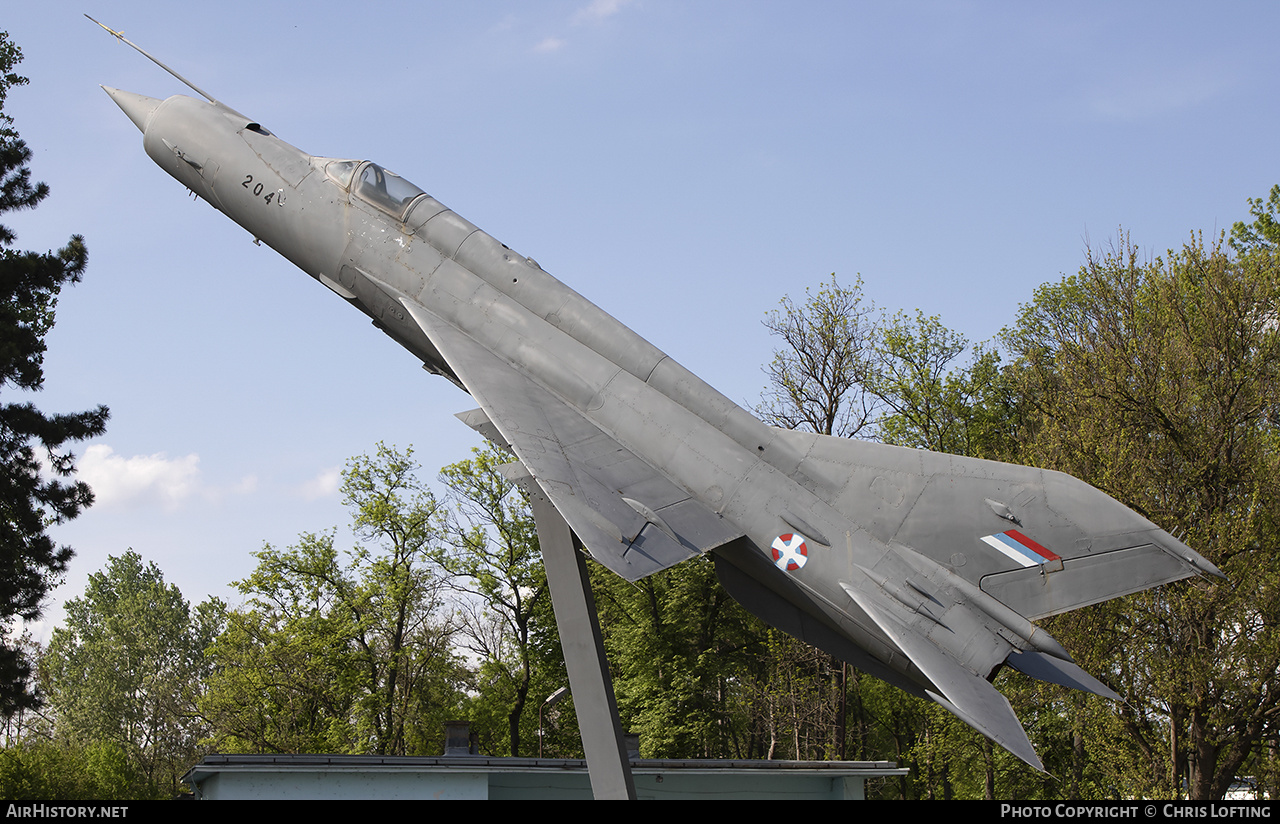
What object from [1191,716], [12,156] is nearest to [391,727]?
[12,156]

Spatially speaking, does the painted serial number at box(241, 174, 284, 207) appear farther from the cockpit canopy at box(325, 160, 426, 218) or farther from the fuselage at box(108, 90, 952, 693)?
the cockpit canopy at box(325, 160, 426, 218)

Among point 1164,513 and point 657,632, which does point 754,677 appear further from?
point 1164,513

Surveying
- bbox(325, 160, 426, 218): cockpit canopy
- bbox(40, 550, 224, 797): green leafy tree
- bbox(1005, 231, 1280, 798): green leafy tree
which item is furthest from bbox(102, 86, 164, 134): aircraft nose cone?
bbox(40, 550, 224, 797): green leafy tree

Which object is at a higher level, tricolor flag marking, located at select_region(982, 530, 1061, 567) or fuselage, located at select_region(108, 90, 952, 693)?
fuselage, located at select_region(108, 90, 952, 693)

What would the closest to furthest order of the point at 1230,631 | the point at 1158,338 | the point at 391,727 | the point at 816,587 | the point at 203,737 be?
1. the point at 816,587
2. the point at 1230,631
3. the point at 1158,338
4. the point at 391,727
5. the point at 203,737

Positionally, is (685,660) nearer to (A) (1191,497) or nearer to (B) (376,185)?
(A) (1191,497)

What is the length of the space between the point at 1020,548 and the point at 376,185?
26.5ft

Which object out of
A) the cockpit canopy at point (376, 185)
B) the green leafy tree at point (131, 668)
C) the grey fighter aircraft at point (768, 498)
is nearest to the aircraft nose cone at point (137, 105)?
the cockpit canopy at point (376, 185)

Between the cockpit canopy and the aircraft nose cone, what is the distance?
3149 millimetres

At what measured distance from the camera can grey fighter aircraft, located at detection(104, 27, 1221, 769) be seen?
8094mm

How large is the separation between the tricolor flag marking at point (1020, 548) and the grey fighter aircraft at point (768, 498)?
1cm

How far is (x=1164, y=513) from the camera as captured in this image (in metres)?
16.3

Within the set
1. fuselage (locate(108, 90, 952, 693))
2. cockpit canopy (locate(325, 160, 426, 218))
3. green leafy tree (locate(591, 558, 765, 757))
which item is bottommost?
green leafy tree (locate(591, 558, 765, 757))

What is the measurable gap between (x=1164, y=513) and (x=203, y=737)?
4270 centimetres
